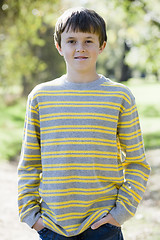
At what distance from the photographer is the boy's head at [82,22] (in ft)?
6.58

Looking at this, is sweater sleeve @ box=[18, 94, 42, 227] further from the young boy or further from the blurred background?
the blurred background

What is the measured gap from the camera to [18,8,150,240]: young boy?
76.6 inches

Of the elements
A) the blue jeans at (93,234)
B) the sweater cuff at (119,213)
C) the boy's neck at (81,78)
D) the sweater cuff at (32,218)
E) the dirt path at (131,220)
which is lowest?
the dirt path at (131,220)

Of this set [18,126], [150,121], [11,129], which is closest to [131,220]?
[11,129]

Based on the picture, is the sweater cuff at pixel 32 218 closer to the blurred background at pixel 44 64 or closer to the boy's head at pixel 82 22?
the boy's head at pixel 82 22

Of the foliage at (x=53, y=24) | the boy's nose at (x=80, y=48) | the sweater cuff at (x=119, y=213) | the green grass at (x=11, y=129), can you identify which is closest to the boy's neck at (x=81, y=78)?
the boy's nose at (x=80, y=48)

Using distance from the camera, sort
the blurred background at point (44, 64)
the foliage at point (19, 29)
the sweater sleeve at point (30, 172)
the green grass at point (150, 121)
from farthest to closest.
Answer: the green grass at point (150, 121)
the foliage at point (19, 29)
the blurred background at point (44, 64)
the sweater sleeve at point (30, 172)

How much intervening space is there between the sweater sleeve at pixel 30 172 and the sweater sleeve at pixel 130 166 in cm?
44

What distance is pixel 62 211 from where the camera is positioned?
1947mm

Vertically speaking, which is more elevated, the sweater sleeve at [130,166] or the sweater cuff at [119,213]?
the sweater sleeve at [130,166]

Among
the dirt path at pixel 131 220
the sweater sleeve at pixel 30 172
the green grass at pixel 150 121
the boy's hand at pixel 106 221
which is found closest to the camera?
the boy's hand at pixel 106 221

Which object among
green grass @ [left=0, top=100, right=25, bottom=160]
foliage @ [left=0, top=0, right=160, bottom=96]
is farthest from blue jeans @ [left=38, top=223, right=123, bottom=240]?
green grass @ [left=0, top=100, right=25, bottom=160]

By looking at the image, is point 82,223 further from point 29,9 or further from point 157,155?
point 157,155

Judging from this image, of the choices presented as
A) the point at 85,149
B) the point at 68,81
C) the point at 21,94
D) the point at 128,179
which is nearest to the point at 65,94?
the point at 68,81
